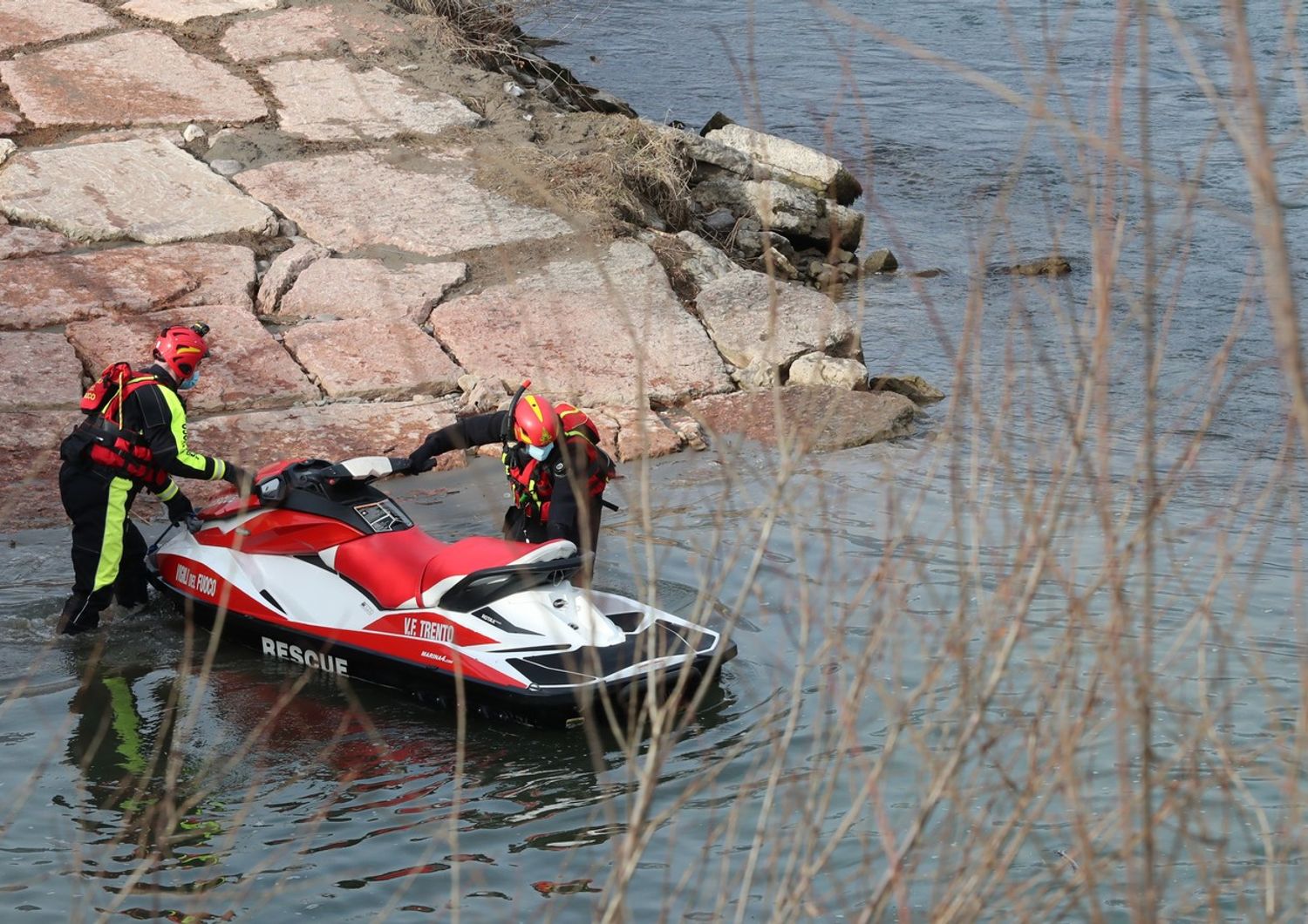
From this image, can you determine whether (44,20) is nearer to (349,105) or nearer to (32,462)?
(349,105)

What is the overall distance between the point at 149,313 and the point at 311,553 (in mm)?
3317

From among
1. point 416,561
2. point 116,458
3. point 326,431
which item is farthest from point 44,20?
point 416,561

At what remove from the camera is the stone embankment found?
8672 mm

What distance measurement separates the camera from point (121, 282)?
30.7 feet

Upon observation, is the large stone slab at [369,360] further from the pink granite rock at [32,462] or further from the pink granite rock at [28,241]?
the pink granite rock at [28,241]

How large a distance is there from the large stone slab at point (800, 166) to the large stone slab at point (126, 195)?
450cm

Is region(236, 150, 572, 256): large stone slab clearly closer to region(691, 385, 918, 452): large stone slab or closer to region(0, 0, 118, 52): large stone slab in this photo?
region(691, 385, 918, 452): large stone slab

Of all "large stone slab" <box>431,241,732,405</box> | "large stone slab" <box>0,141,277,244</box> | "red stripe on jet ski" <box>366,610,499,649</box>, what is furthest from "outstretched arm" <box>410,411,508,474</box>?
"large stone slab" <box>0,141,277,244</box>

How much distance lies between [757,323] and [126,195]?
14.3 feet

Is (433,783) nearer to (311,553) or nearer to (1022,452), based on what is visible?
(311,553)

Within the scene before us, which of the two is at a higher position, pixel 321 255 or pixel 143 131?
pixel 143 131

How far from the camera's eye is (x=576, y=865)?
4969mm

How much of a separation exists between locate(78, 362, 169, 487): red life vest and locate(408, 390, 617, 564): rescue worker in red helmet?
1.16m

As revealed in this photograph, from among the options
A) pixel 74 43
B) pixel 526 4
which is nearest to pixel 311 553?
pixel 74 43
